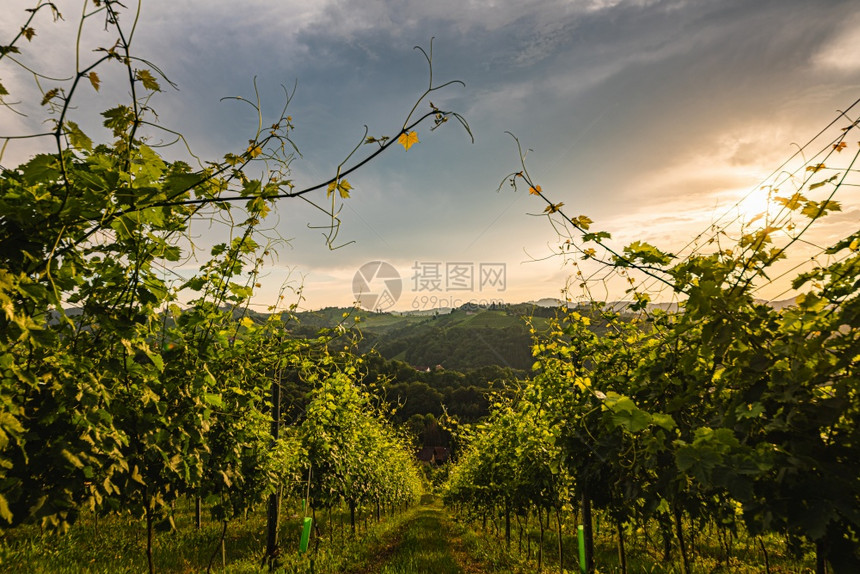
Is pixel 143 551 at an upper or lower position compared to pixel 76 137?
lower

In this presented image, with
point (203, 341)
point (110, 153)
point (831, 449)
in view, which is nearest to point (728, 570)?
point (831, 449)

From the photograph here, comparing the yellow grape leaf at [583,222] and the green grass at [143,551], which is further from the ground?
the yellow grape leaf at [583,222]

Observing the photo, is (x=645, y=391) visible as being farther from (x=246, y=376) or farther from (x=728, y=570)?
(x=728, y=570)

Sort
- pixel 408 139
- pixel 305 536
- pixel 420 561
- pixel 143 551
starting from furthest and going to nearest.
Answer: pixel 420 561, pixel 143 551, pixel 305 536, pixel 408 139

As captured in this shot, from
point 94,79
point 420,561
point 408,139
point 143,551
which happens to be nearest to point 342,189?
point 408,139

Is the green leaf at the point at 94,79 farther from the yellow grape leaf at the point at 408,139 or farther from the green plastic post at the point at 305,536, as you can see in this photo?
the green plastic post at the point at 305,536

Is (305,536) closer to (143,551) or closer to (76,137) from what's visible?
(143,551)

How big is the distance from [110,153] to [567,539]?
14.4 meters

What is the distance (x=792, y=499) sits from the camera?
64.5 inches

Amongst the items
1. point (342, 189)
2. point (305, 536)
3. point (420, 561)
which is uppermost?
point (342, 189)

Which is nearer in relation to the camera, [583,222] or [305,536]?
[583,222]

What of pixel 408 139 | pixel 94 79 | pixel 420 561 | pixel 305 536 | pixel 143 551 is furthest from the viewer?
pixel 420 561

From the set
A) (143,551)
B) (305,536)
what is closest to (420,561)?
(305,536)

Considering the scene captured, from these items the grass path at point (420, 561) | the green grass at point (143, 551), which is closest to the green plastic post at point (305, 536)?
the green grass at point (143, 551)
